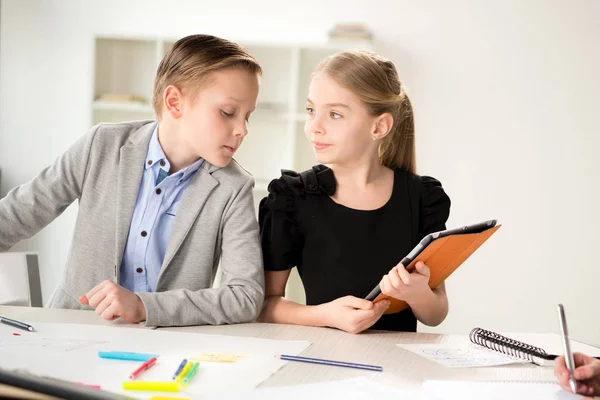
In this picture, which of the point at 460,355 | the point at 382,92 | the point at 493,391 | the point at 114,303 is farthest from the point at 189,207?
the point at 493,391

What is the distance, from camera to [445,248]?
1.35 meters

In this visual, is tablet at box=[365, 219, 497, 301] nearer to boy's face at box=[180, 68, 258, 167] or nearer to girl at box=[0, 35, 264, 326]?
girl at box=[0, 35, 264, 326]

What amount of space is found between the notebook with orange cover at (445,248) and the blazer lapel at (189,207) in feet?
1.44

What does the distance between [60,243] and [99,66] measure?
1180 mm

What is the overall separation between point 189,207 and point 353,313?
18.0 inches

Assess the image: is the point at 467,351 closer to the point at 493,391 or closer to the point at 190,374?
the point at 493,391

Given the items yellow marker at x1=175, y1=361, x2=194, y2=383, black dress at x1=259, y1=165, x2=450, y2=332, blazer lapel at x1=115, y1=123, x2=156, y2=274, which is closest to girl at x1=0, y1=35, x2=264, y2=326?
blazer lapel at x1=115, y1=123, x2=156, y2=274

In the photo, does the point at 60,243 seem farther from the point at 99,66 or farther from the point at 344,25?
the point at 344,25

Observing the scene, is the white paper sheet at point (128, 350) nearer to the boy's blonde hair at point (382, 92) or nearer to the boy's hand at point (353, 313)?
the boy's hand at point (353, 313)

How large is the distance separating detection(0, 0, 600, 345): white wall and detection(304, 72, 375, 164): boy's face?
8.99 ft

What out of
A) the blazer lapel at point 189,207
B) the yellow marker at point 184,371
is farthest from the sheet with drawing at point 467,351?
the blazer lapel at point 189,207

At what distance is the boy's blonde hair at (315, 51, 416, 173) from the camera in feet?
5.81

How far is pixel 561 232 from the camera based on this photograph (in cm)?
436

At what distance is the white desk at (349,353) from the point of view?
1106 millimetres
